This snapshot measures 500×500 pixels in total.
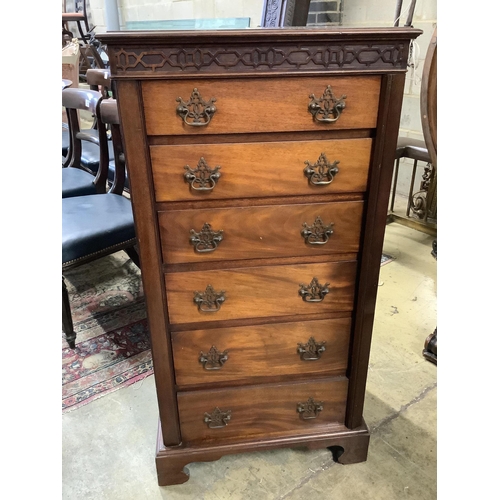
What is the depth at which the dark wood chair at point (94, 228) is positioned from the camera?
1.58 m

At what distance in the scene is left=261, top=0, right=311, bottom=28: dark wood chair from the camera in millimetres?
1575

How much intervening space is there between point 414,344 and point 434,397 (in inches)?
11.4

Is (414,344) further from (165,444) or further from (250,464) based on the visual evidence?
(165,444)

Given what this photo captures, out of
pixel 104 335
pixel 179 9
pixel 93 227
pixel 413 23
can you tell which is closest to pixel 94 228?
pixel 93 227

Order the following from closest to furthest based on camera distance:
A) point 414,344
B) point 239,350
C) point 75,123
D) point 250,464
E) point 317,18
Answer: point 239,350 < point 250,464 < point 414,344 < point 75,123 < point 317,18

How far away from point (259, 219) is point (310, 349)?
0.39 meters

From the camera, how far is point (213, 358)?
1.13m

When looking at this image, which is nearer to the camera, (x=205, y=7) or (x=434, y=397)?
(x=434, y=397)

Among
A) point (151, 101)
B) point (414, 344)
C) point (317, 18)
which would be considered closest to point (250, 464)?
point (414, 344)

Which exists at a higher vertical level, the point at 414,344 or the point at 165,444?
the point at 165,444

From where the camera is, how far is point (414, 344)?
1.78m

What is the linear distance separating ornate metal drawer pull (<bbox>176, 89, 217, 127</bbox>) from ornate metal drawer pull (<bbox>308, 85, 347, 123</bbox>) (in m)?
0.19

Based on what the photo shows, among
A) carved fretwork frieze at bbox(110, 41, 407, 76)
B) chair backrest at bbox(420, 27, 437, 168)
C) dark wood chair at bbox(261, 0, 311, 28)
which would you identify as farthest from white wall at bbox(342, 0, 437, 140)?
carved fretwork frieze at bbox(110, 41, 407, 76)

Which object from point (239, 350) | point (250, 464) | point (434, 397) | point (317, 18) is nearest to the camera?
point (239, 350)
